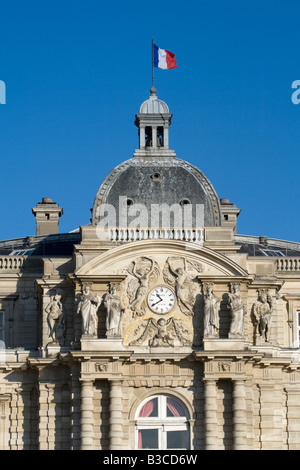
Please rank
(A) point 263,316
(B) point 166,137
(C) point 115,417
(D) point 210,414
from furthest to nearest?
(B) point 166,137, (A) point 263,316, (D) point 210,414, (C) point 115,417

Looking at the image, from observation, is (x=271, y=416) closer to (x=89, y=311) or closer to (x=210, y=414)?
(x=210, y=414)

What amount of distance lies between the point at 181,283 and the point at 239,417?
19.1 ft

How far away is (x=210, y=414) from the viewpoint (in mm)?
82062

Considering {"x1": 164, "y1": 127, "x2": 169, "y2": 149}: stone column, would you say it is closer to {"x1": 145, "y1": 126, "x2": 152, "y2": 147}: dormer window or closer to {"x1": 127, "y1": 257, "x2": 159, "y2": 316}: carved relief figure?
{"x1": 145, "y1": 126, "x2": 152, "y2": 147}: dormer window

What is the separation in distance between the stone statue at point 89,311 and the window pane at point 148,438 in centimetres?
430

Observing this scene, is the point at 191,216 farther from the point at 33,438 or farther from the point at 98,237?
the point at 33,438

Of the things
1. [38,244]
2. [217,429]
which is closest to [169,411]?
[217,429]

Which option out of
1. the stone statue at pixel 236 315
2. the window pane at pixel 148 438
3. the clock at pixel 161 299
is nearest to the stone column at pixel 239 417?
the stone statue at pixel 236 315

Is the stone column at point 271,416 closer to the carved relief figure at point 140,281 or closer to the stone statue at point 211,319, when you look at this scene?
the stone statue at point 211,319

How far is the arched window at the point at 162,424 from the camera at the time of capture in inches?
3253

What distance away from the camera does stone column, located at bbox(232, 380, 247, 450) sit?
81750 millimetres

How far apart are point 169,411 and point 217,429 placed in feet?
6.94

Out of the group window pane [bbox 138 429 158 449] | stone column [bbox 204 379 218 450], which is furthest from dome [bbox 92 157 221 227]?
window pane [bbox 138 429 158 449]

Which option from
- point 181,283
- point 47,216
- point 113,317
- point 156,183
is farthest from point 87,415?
point 47,216
